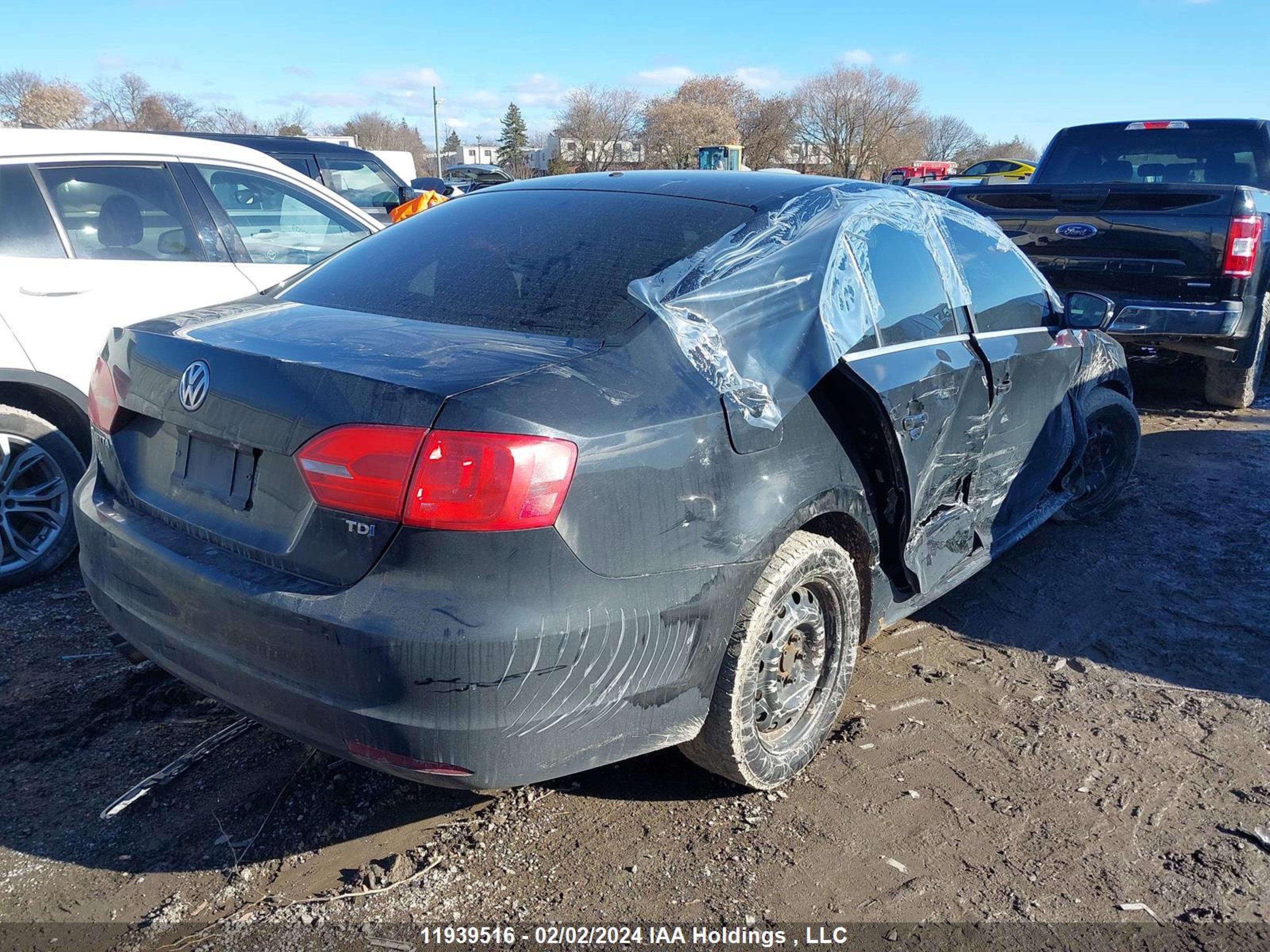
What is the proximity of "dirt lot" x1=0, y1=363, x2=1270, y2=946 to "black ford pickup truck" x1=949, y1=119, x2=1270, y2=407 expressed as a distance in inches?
136

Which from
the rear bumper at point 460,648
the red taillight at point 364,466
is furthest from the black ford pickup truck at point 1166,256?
the red taillight at point 364,466

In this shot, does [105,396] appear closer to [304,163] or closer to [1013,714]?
[1013,714]

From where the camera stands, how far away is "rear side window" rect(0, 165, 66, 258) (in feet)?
13.5

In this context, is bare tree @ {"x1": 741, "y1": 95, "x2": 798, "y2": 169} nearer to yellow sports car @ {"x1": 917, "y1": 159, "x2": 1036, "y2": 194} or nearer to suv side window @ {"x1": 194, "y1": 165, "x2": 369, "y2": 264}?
yellow sports car @ {"x1": 917, "y1": 159, "x2": 1036, "y2": 194}

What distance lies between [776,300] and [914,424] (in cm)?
69

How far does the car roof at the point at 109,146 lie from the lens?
428 centimetres

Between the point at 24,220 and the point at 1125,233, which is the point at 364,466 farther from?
the point at 1125,233

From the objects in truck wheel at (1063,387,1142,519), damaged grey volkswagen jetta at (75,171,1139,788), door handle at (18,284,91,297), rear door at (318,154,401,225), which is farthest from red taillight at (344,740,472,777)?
rear door at (318,154,401,225)

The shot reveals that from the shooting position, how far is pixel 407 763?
2082 mm

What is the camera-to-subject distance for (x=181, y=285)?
461cm

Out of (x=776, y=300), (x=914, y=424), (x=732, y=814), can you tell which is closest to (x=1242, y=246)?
(x=914, y=424)

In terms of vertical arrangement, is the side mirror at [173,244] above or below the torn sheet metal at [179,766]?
above

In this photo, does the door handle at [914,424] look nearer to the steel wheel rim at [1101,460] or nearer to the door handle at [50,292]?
the steel wheel rim at [1101,460]

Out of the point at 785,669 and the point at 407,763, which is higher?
the point at 407,763
